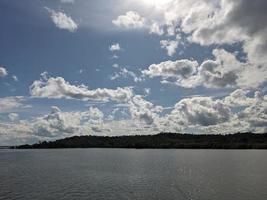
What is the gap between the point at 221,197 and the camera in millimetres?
52562

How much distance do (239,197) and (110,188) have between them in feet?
73.5

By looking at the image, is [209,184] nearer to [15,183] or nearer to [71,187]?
[71,187]

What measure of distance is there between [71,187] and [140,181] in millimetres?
15741

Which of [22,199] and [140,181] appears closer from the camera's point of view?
[22,199]

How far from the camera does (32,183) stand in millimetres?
69125

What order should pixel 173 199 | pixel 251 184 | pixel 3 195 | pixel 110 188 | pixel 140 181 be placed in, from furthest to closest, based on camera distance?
pixel 140 181
pixel 251 184
pixel 110 188
pixel 3 195
pixel 173 199

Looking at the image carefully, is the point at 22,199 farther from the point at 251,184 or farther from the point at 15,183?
the point at 251,184


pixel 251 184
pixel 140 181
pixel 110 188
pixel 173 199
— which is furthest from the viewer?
pixel 140 181

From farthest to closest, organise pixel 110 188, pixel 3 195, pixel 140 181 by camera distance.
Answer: pixel 140 181, pixel 110 188, pixel 3 195

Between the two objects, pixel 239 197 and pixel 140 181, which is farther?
pixel 140 181

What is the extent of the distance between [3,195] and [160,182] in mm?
30221

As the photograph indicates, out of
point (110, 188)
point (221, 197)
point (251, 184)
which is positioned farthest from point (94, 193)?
point (251, 184)

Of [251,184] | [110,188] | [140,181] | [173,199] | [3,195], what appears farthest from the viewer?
[140,181]

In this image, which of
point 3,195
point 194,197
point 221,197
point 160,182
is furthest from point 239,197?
point 3,195
